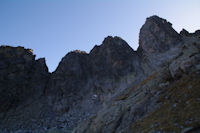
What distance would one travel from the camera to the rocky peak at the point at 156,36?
6338 centimetres

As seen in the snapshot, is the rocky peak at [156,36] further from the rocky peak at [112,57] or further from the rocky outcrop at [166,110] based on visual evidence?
the rocky outcrop at [166,110]

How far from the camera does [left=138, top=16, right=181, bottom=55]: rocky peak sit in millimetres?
63375

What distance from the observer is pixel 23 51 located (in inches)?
3250

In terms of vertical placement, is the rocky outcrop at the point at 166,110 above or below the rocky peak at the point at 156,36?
below

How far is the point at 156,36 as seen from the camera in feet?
222

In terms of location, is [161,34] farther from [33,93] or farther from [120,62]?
[33,93]

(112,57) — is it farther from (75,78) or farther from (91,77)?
(75,78)

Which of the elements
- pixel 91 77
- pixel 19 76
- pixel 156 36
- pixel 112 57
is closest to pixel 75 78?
pixel 91 77

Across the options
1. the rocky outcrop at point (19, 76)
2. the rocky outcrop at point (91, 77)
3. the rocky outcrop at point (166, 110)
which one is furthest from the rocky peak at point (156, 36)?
the rocky outcrop at point (19, 76)

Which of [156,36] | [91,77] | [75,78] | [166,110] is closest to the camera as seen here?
[166,110]

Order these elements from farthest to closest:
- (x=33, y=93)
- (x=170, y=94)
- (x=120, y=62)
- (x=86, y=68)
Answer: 1. (x=86, y=68)
2. (x=33, y=93)
3. (x=120, y=62)
4. (x=170, y=94)

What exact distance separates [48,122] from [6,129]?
45.0 ft

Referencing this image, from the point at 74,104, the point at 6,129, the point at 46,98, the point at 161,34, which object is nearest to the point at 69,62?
the point at 46,98

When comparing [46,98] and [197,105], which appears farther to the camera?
[46,98]
